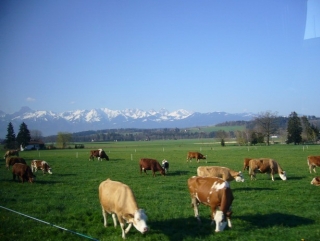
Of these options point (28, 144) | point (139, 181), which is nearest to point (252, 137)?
point (28, 144)

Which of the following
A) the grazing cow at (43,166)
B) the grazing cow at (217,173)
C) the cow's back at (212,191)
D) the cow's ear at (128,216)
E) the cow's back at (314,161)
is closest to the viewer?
the cow's ear at (128,216)

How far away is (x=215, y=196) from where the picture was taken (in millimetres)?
10039

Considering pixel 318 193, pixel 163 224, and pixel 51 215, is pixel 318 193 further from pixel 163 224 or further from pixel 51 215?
pixel 51 215

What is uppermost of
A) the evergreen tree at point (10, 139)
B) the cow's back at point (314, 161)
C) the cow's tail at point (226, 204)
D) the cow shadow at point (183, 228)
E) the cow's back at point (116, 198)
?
the evergreen tree at point (10, 139)

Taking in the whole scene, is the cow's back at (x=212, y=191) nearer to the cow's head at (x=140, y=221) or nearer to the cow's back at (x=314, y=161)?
the cow's head at (x=140, y=221)

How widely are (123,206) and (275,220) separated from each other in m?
5.67

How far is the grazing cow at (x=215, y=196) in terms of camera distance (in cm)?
932

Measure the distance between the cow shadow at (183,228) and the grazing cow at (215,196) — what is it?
0.30 meters

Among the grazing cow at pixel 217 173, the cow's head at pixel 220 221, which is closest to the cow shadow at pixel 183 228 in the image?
the cow's head at pixel 220 221

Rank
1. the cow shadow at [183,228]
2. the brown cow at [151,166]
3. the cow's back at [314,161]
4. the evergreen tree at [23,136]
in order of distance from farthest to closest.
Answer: the evergreen tree at [23,136], the cow's back at [314,161], the brown cow at [151,166], the cow shadow at [183,228]

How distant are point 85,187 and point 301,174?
53.2 ft

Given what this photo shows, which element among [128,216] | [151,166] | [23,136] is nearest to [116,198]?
[128,216]

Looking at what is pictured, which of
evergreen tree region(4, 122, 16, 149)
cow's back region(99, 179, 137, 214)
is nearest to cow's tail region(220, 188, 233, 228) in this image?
cow's back region(99, 179, 137, 214)

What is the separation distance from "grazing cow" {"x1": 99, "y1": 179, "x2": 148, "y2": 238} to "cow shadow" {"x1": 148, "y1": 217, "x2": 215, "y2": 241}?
1211 millimetres
